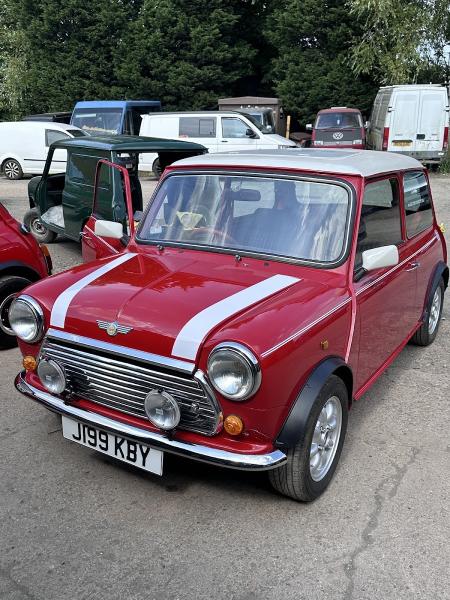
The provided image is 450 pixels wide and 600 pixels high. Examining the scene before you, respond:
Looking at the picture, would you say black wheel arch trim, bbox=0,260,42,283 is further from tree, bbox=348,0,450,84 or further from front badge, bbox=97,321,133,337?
tree, bbox=348,0,450,84

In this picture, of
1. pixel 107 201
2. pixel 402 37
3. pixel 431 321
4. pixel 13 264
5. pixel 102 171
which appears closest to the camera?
pixel 13 264

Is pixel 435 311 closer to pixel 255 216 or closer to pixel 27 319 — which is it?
pixel 255 216

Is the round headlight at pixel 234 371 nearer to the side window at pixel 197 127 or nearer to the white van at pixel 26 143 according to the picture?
the white van at pixel 26 143

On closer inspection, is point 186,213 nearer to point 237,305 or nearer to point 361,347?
point 237,305

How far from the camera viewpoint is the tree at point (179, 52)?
26.1 m

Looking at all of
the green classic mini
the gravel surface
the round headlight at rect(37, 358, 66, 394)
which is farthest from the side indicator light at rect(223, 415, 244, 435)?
the green classic mini

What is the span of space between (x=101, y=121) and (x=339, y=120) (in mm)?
8281

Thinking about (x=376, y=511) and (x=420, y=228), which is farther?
(x=420, y=228)

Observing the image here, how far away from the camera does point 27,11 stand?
28125mm

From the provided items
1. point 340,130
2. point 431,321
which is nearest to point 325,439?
point 431,321

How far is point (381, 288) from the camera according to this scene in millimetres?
3869

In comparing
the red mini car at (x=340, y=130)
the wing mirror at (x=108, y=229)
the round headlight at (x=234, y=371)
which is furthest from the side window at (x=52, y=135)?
the round headlight at (x=234, y=371)

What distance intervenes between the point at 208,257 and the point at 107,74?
86.6 ft

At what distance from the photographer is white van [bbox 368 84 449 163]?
1823 centimetres
